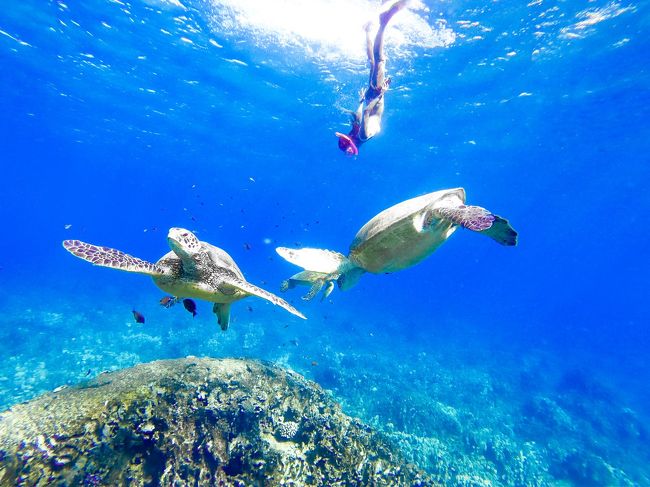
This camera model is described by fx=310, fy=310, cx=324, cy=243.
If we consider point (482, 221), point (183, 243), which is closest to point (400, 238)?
point (482, 221)

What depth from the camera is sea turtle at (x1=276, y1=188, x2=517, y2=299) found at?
348 centimetres

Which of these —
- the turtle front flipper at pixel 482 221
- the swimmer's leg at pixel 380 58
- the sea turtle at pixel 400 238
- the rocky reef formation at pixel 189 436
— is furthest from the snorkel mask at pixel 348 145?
the rocky reef formation at pixel 189 436

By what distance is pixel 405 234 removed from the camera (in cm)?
429

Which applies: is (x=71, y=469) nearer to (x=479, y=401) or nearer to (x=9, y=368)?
(x=9, y=368)

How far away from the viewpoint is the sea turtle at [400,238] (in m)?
3.48

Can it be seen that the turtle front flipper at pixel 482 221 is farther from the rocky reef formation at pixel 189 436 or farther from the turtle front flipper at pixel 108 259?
the rocky reef formation at pixel 189 436

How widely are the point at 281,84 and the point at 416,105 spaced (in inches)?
396

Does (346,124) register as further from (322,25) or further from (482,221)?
(482,221)

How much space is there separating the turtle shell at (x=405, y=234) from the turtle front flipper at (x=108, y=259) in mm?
2979

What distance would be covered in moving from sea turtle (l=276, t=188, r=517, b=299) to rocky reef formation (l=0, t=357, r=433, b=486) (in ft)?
7.31

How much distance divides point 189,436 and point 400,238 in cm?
421

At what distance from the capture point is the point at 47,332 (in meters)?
17.1

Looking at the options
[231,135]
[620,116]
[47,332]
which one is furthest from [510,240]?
[231,135]

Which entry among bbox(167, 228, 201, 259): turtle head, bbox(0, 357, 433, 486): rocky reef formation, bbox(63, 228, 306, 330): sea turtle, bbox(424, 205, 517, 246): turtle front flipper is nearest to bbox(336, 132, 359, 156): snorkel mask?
bbox(424, 205, 517, 246): turtle front flipper
